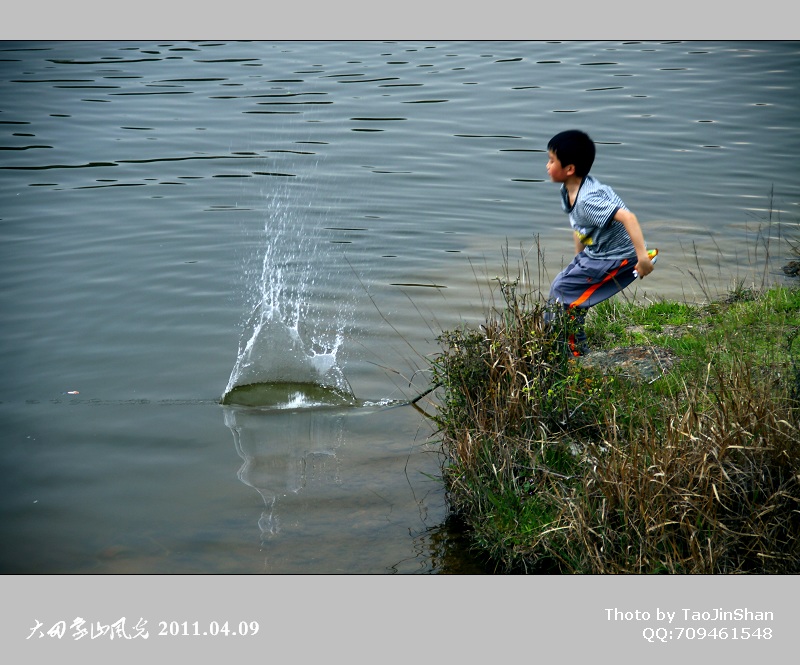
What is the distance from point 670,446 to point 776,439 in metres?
0.50

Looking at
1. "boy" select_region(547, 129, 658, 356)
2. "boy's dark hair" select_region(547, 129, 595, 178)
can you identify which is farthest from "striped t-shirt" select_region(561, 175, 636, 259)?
"boy's dark hair" select_region(547, 129, 595, 178)

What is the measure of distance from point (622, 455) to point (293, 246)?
6247 millimetres

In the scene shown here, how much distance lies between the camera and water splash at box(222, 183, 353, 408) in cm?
668

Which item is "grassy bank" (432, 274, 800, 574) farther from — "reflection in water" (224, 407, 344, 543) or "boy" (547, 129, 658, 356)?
"reflection in water" (224, 407, 344, 543)

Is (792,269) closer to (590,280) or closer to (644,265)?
(590,280)

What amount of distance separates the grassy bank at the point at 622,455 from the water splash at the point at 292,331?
1.66 metres

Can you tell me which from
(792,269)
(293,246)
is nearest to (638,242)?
(792,269)

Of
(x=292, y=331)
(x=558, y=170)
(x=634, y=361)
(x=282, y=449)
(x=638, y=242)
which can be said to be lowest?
(x=282, y=449)

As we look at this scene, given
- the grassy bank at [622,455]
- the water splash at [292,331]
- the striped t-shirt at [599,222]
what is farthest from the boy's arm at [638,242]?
the water splash at [292,331]

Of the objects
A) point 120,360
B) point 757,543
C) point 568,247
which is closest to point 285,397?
point 120,360

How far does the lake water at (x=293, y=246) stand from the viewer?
206 inches

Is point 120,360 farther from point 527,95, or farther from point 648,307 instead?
point 527,95

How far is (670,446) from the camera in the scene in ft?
13.6

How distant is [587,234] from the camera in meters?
5.71
